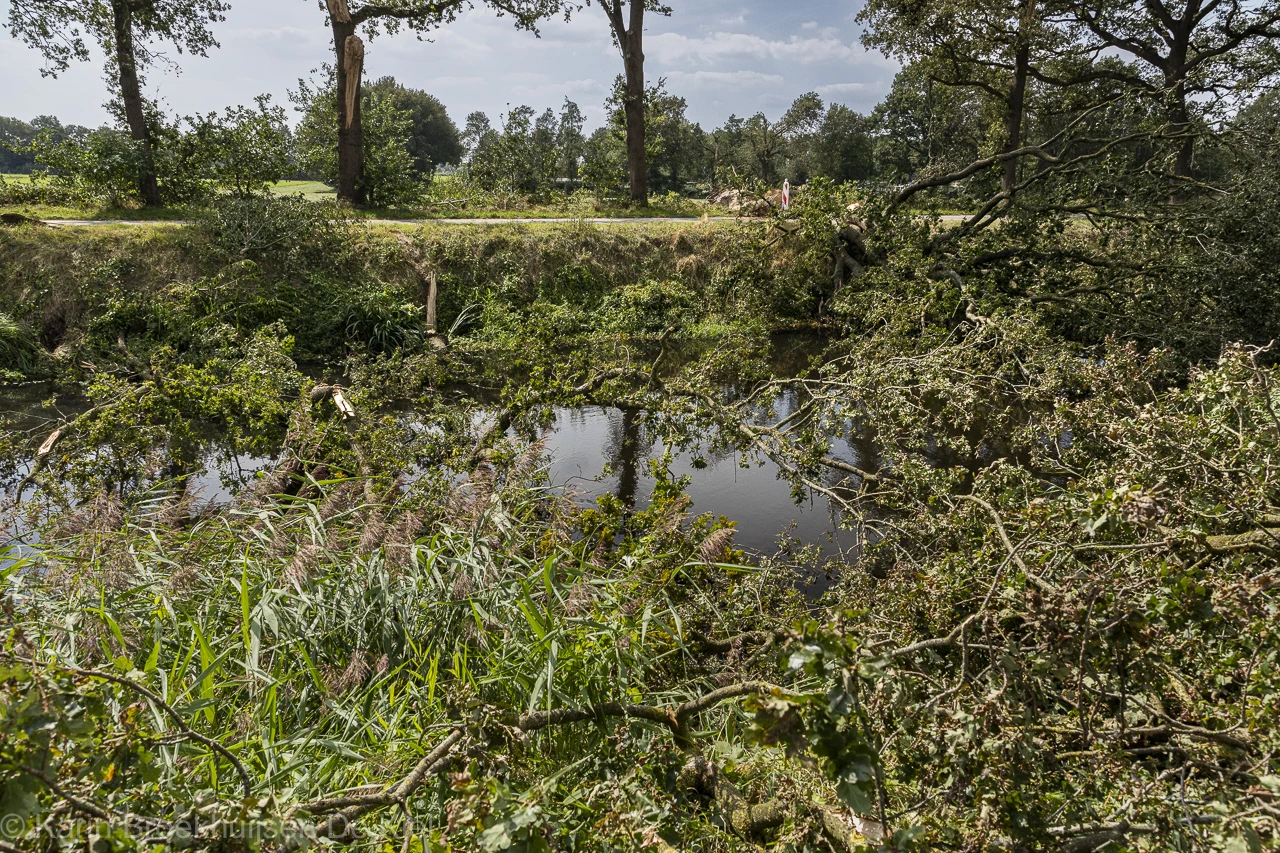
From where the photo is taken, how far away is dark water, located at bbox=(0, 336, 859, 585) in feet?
20.0

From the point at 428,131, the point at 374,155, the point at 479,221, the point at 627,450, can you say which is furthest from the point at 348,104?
the point at 428,131

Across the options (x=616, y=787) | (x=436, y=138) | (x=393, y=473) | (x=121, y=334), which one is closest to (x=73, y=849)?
(x=616, y=787)

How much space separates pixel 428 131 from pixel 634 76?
32.0 metres

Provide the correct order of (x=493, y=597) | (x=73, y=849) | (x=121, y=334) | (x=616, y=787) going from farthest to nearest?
(x=121, y=334), (x=493, y=597), (x=616, y=787), (x=73, y=849)

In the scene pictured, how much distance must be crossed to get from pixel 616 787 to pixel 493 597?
Answer: 144 cm

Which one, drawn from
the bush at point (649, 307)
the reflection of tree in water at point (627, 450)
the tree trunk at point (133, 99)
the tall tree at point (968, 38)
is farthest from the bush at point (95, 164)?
the tall tree at point (968, 38)

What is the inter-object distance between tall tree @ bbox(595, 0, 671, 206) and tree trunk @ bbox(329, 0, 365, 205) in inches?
263

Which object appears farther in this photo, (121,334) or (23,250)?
(23,250)

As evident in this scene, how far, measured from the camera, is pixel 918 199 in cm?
1199

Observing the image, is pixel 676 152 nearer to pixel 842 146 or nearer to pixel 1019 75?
pixel 842 146

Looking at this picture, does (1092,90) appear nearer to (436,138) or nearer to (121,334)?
(121,334)

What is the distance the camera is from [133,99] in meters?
14.6

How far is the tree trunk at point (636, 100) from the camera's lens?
18.5 metres

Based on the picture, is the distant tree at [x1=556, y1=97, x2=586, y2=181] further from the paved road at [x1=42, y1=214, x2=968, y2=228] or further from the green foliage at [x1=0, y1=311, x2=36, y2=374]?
the green foliage at [x1=0, y1=311, x2=36, y2=374]
